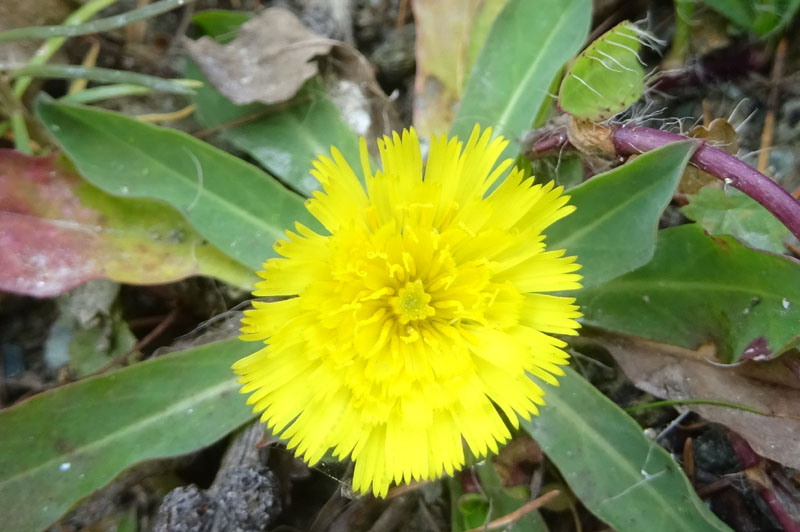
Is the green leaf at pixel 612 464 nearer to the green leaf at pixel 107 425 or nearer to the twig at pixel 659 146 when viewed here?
the twig at pixel 659 146

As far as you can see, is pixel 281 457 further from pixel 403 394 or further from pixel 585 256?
pixel 585 256

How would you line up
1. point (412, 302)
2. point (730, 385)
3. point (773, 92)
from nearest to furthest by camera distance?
1. point (412, 302)
2. point (730, 385)
3. point (773, 92)

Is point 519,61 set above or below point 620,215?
above

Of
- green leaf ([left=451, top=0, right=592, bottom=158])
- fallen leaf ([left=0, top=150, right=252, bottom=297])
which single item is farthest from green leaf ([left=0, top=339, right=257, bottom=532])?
green leaf ([left=451, top=0, right=592, bottom=158])

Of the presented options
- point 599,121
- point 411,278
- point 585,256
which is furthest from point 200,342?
point 599,121

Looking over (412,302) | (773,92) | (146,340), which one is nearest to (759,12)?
(773,92)

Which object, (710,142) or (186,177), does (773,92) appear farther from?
(186,177)
